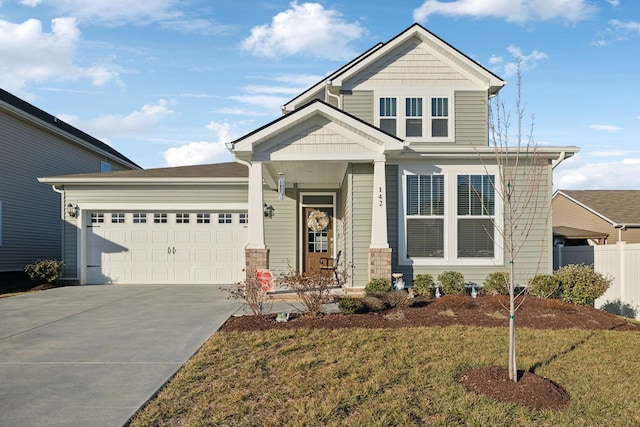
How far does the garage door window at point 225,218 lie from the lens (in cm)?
1434

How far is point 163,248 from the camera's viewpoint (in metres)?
14.2

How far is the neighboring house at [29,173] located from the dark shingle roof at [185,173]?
239 cm

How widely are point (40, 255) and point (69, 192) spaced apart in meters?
4.55

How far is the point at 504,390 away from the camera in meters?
4.78

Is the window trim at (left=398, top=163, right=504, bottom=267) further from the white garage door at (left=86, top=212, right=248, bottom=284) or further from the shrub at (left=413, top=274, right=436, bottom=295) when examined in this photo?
the white garage door at (left=86, top=212, right=248, bottom=284)

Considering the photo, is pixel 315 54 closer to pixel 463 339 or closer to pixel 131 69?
pixel 131 69

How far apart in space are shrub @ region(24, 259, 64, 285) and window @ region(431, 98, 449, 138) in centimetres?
1130

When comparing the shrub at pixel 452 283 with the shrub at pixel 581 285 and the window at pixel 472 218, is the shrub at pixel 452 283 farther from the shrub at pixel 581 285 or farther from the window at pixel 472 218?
the shrub at pixel 581 285

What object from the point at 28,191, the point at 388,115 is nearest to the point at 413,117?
the point at 388,115

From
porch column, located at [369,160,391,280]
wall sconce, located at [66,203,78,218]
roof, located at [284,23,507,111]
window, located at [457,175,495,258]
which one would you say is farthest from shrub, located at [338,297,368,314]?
wall sconce, located at [66,203,78,218]

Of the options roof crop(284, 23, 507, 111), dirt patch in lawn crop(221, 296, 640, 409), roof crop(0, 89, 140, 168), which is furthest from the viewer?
roof crop(0, 89, 140, 168)

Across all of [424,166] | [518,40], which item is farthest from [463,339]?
[518,40]

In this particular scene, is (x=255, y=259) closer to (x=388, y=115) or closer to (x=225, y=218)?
(x=225, y=218)

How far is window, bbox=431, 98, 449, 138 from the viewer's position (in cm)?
1279
